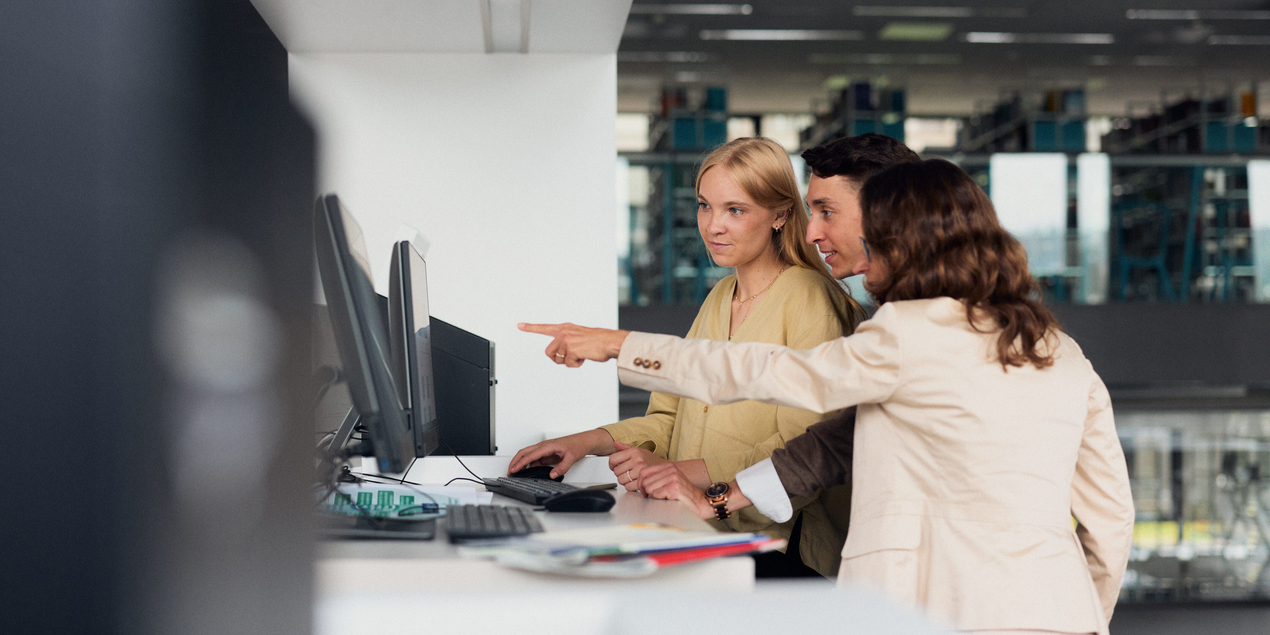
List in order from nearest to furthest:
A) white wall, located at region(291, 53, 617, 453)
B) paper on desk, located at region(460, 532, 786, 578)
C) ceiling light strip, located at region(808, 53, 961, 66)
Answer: paper on desk, located at region(460, 532, 786, 578) < white wall, located at region(291, 53, 617, 453) < ceiling light strip, located at region(808, 53, 961, 66)

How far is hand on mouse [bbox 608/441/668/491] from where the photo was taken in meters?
1.61

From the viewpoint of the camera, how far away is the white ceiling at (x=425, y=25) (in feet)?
7.22

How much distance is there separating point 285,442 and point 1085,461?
41.8 inches

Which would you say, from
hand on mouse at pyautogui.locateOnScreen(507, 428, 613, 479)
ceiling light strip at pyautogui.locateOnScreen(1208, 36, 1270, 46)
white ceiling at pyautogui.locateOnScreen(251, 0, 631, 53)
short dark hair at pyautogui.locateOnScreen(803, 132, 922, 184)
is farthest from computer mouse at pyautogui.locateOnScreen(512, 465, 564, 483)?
ceiling light strip at pyautogui.locateOnScreen(1208, 36, 1270, 46)

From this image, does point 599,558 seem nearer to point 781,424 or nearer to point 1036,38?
point 781,424

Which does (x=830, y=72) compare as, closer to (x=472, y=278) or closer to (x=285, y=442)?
(x=472, y=278)

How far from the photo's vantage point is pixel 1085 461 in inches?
51.1

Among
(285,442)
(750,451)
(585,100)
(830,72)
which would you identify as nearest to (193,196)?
(285,442)

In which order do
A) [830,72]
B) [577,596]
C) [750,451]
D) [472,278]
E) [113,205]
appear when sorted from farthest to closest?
[830,72] < [472,278] < [750,451] < [113,205] < [577,596]

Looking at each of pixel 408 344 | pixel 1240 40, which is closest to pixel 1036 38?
pixel 1240 40

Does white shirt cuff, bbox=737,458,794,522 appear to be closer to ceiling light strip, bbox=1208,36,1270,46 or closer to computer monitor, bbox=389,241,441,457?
computer monitor, bbox=389,241,441,457

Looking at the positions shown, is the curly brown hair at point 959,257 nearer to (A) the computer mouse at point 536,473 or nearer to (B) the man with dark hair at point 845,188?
(B) the man with dark hair at point 845,188

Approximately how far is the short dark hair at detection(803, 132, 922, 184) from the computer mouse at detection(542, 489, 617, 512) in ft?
2.32

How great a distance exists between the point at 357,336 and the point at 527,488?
486 millimetres
